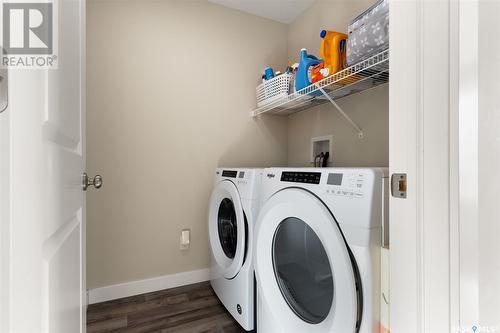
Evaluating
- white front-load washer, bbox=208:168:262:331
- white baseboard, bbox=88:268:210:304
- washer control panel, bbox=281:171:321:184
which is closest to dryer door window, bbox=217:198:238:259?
white front-load washer, bbox=208:168:262:331

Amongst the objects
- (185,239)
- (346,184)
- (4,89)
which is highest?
(4,89)

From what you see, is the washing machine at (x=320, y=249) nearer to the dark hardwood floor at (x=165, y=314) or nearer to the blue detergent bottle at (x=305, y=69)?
the dark hardwood floor at (x=165, y=314)

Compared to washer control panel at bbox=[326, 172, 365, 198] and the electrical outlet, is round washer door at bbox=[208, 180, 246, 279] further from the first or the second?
washer control panel at bbox=[326, 172, 365, 198]

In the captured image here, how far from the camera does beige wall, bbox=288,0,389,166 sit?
147 centimetres

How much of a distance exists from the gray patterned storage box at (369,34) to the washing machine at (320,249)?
654mm

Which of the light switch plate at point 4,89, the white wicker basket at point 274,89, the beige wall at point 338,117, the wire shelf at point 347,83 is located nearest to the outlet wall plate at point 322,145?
the beige wall at point 338,117

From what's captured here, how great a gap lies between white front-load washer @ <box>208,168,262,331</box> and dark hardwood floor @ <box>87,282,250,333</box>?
9 cm

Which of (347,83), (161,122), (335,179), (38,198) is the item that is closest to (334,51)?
(347,83)

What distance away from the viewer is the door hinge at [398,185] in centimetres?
56

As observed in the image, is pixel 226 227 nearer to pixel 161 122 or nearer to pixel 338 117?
pixel 161 122

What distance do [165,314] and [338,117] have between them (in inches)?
71.5

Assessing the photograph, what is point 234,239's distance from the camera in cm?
166

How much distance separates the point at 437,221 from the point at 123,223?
186 centimetres

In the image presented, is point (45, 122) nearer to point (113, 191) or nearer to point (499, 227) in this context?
point (499, 227)
